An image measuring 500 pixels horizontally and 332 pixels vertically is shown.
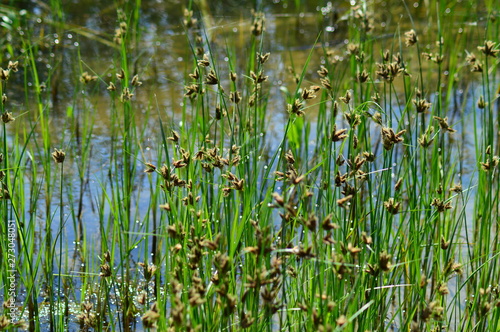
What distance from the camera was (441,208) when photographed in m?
2.12

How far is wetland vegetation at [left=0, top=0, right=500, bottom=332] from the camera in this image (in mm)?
1968

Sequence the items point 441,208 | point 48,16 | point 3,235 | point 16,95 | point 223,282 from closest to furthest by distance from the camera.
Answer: point 223,282
point 441,208
point 3,235
point 16,95
point 48,16

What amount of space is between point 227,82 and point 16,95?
1384 mm

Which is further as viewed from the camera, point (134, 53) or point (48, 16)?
point (48, 16)

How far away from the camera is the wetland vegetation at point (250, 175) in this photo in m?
1.97

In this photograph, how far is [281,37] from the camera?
5.84 meters

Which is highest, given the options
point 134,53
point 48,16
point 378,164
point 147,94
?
point 48,16

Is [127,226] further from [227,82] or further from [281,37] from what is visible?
[281,37]

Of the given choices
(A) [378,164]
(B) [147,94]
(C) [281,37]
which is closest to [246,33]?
(C) [281,37]

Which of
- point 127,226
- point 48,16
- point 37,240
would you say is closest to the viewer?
point 127,226

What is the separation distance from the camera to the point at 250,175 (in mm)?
3045

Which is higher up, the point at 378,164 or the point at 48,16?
the point at 48,16

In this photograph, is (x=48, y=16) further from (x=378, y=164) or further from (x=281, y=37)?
(x=378, y=164)

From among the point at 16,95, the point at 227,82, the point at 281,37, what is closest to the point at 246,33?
the point at 281,37
